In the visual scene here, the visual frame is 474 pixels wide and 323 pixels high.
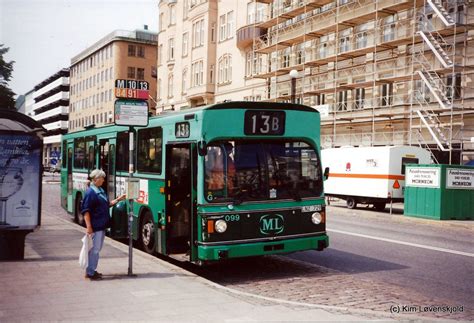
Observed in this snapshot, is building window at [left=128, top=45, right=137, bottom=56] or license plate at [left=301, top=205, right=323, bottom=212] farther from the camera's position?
building window at [left=128, top=45, right=137, bottom=56]

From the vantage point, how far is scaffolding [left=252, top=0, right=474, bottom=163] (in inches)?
1143

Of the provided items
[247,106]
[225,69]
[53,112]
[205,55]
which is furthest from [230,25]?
[53,112]

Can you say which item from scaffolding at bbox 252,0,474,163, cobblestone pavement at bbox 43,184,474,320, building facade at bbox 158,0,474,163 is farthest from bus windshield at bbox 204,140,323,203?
scaffolding at bbox 252,0,474,163

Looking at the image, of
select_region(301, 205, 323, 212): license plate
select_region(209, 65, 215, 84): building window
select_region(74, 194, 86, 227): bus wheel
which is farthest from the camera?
select_region(209, 65, 215, 84): building window

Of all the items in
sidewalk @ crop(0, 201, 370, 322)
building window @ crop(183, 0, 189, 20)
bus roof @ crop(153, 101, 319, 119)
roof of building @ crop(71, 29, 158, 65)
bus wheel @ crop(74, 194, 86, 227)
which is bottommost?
sidewalk @ crop(0, 201, 370, 322)

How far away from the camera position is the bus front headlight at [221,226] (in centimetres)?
898

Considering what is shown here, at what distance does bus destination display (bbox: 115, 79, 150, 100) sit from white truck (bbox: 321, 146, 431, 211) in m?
18.1

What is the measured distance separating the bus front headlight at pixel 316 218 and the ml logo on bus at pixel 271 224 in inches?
26.2

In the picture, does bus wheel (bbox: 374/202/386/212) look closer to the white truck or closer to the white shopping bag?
the white truck

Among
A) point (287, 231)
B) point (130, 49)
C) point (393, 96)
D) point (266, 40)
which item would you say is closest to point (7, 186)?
point (287, 231)

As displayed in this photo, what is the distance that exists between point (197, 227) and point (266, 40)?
3924 centimetres

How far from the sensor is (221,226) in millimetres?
9016

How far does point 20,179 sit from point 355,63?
97.9 feet

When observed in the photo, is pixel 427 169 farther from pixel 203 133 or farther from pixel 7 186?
pixel 7 186
